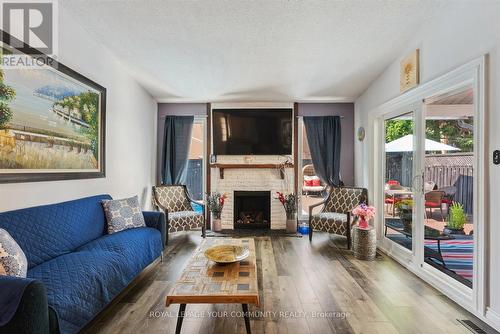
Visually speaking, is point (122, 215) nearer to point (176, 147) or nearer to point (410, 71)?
point (176, 147)

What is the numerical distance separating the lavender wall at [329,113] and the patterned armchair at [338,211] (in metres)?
0.69

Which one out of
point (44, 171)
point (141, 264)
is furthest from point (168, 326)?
point (44, 171)

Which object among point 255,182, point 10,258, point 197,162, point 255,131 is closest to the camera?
point 10,258

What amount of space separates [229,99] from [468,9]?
3482 millimetres

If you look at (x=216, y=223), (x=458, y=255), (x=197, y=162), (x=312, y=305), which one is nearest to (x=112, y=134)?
(x=197, y=162)

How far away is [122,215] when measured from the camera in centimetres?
300

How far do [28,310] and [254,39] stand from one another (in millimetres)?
2979

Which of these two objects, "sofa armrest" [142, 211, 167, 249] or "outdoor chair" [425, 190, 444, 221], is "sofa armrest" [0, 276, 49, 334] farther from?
"outdoor chair" [425, 190, 444, 221]

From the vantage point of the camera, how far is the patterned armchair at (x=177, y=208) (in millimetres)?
4070

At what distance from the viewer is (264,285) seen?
2.66 metres

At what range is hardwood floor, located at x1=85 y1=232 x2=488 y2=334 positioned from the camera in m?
1.99

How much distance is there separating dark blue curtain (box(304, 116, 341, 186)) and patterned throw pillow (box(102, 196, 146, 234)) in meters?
3.26

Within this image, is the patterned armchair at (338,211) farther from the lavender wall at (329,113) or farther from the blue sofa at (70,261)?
the blue sofa at (70,261)

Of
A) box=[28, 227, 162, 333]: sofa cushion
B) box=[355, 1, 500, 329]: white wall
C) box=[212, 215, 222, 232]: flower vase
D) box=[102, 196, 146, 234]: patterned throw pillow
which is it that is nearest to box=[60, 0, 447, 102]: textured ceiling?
box=[355, 1, 500, 329]: white wall
